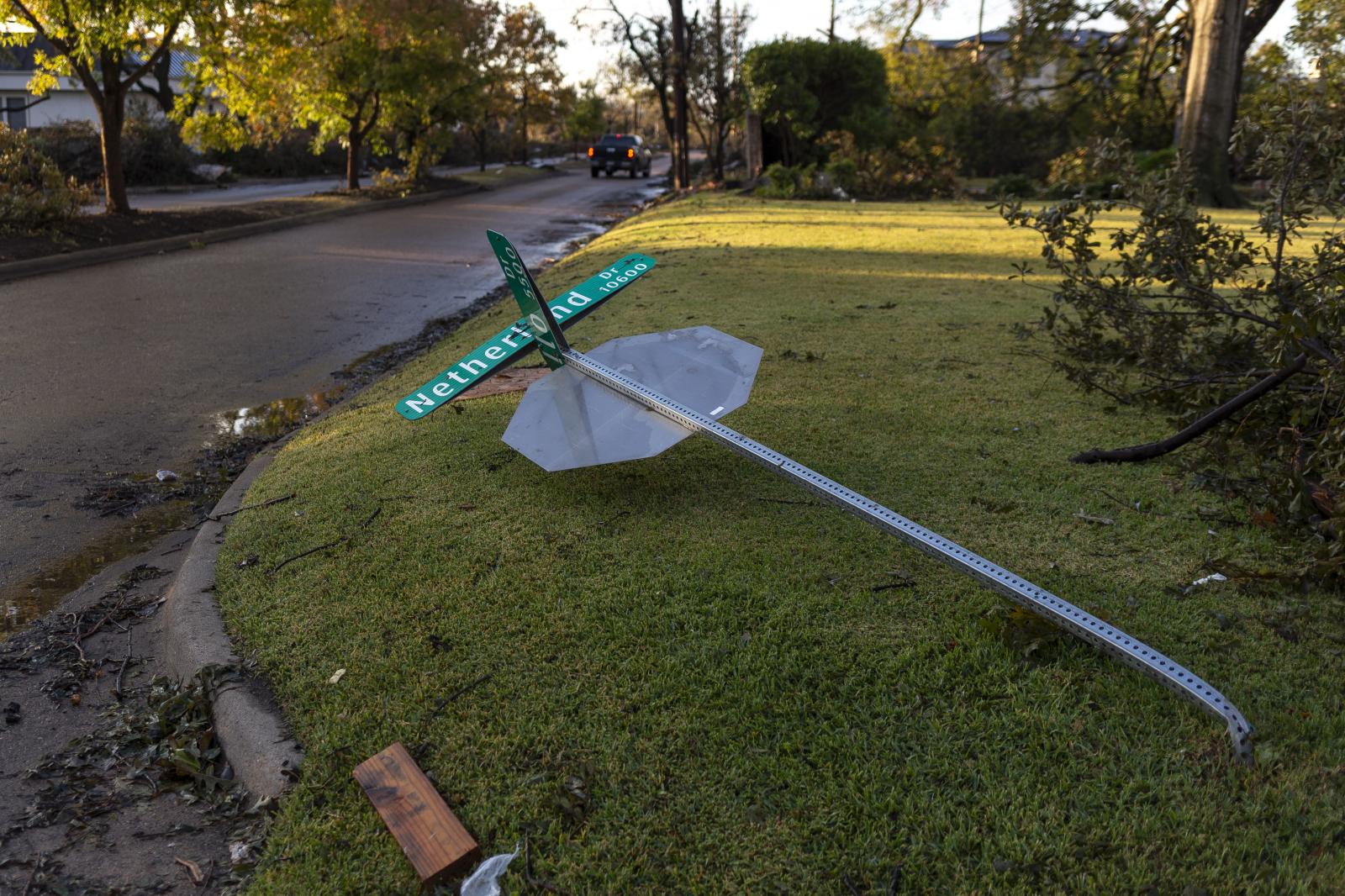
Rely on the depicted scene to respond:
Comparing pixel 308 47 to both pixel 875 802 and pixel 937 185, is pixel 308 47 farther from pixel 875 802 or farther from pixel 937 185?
pixel 875 802

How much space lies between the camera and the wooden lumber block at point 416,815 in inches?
93.7

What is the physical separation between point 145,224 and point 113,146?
1.41 meters

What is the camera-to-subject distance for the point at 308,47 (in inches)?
876

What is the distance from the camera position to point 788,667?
3104mm

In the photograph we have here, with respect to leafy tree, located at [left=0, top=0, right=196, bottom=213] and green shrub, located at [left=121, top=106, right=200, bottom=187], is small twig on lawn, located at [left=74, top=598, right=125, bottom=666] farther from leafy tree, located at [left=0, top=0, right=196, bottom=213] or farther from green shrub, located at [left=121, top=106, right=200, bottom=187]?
green shrub, located at [left=121, top=106, right=200, bottom=187]

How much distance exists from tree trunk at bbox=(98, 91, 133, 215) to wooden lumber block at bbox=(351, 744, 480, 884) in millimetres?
16389

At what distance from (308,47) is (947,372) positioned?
70.4 ft

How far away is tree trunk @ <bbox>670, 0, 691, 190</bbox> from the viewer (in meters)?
26.4

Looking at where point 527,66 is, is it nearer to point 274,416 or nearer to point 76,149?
point 76,149

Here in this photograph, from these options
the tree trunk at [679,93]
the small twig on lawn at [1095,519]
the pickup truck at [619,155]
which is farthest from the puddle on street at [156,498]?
the pickup truck at [619,155]

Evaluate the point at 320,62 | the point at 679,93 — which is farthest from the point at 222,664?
the point at 679,93

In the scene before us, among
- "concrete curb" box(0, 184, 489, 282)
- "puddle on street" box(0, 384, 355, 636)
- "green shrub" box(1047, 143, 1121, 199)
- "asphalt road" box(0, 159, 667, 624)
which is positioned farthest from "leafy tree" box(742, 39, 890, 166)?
"puddle on street" box(0, 384, 355, 636)

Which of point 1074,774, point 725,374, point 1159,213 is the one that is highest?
point 1159,213

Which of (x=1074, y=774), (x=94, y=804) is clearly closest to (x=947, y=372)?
(x=1074, y=774)
